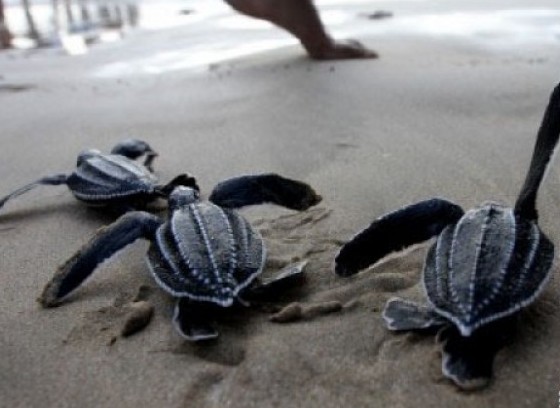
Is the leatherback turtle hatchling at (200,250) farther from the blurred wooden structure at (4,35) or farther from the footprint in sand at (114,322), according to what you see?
the blurred wooden structure at (4,35)

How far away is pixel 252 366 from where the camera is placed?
124 cm

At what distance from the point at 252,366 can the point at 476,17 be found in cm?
447

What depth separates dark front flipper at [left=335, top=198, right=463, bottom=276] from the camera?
1467 millimetres

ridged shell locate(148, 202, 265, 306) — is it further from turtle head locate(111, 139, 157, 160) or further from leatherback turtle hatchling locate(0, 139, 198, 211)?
turtle head locate(111, 139, 157, 160)

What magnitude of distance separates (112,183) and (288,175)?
0.59 meters

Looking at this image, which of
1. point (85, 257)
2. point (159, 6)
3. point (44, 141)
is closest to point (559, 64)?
point (44, 141)

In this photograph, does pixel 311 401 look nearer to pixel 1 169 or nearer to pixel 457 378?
pixel 457 378

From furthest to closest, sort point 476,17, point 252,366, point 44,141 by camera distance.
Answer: point 476,17
point 44,141
point 252,366

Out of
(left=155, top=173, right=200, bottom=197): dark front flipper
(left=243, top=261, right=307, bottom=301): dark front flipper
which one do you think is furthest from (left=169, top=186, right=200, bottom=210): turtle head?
(left=243, top=261, right=307, bottom=301): dark front flipper

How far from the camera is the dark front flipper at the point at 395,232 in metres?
1.47

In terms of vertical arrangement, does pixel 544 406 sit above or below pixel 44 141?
above

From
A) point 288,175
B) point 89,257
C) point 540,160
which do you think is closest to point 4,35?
point 288,175

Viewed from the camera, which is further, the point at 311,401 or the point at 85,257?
the point at 85,257

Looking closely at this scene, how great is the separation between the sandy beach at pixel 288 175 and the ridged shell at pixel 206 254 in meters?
0.09
